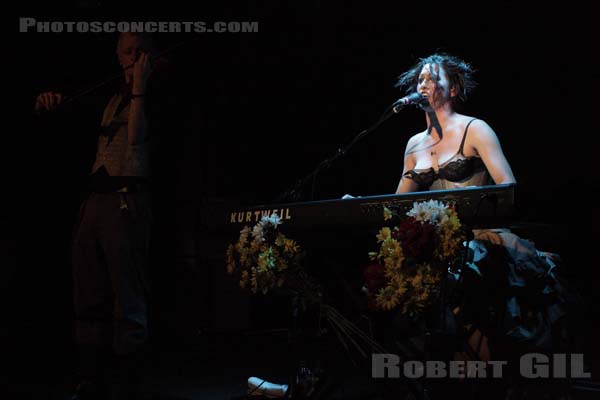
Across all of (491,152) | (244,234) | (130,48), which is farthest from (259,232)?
(130,48)

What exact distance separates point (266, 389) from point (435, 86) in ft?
5.20

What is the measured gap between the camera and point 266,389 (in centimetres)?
255

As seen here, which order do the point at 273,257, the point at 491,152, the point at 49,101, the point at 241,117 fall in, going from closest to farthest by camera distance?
the point at 273,257, the point at 491,152, the point at 49,101, the point at 241,117

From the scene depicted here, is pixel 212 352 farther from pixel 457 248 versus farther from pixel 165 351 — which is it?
pixel 457 248

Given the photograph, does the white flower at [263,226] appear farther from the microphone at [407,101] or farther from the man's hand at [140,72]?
the man's hand at [140,72]

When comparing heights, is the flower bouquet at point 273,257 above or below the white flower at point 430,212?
below

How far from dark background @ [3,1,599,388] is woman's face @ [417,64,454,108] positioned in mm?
822

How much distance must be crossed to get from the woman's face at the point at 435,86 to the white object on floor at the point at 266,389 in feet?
4.84

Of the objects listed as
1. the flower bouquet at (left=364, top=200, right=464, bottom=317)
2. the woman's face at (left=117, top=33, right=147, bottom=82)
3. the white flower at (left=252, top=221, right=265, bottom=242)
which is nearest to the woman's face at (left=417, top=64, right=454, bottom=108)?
the flower bouquet at (left=364, top=200, right=464, bottom=317)

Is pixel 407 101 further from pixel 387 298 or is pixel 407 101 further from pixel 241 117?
pixel 241 117

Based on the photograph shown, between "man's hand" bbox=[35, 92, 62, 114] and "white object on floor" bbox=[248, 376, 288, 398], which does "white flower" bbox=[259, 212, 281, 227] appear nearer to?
"white object on floor" bbox=[248, 376, 288, 398]

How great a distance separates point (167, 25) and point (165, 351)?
2174 millimetres

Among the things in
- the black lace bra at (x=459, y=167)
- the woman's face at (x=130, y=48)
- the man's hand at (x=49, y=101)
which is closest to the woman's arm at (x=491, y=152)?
the black lace bra at (x=459, y=167)

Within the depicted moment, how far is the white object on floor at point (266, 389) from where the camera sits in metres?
2.50
